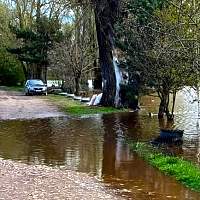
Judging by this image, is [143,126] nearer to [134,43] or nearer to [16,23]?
[134,43]

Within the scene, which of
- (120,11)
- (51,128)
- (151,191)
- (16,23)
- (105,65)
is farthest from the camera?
(16,23)

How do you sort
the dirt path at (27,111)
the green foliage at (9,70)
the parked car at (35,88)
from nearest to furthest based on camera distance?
the dirt path at (27,111) < the parked car at (35,88) < the green foliage at (9,70)

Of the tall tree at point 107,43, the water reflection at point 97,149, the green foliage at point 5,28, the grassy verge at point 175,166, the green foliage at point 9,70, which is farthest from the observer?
the green foliage at point 9,70

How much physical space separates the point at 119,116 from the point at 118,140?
967 centimetres

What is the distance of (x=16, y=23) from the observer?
6606 cm

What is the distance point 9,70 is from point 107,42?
34771mm

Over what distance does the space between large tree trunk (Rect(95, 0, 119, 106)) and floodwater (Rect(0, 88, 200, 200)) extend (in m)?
4.34

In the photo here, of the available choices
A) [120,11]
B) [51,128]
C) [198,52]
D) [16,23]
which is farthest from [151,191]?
[16,23]

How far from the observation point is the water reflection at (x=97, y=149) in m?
12.9

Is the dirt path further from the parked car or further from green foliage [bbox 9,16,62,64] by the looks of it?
green foliage [bbox 9,16,62,64]

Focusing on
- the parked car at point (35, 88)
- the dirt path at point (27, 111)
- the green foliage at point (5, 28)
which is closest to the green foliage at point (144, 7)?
the dirt path at point (27, 111)

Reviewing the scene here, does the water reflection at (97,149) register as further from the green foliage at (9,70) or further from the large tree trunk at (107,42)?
the green foliage at (9,70)

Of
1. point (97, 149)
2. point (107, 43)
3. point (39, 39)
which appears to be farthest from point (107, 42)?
point (39, 39)

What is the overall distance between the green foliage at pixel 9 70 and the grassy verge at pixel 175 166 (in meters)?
49.5
